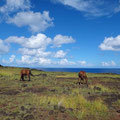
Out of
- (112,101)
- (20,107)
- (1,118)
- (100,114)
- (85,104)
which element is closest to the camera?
(1,118)

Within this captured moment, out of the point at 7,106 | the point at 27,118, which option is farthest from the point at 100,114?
the point at 7,106

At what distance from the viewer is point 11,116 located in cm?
882

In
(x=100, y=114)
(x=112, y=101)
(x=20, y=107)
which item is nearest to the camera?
(x=100, y=114)

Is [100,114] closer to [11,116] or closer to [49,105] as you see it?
[49,105]

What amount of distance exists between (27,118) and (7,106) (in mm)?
2757

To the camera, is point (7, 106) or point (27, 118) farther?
point (7, 106)

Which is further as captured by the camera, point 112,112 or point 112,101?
point 112,101

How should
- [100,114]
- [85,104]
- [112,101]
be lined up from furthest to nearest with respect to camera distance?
[112,101], [85,104], [100,114]

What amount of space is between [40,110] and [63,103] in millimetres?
1813

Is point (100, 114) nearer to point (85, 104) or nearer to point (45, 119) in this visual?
point (85, 104)

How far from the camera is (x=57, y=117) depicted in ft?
29.1

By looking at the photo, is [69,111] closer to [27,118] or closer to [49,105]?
[49,105]

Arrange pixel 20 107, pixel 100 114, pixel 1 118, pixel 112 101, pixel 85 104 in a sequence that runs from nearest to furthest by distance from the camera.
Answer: pixel 1 118, pixel 100 114, pixel 20 107, pixel 85 104, pixel 112 101

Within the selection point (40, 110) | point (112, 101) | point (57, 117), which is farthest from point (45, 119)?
point (112, 101)
